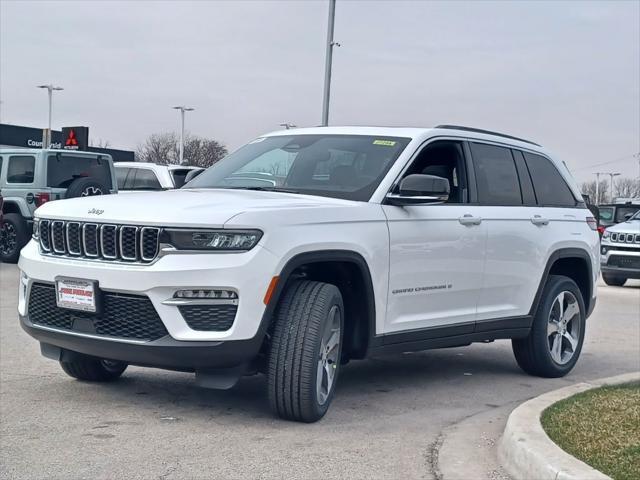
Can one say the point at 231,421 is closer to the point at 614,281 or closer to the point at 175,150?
the point at 614,281

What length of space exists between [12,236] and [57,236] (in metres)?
12.1

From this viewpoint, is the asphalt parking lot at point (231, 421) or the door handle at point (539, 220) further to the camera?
the door handle at point (539, 220)

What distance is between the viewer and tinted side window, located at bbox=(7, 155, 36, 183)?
688 inches

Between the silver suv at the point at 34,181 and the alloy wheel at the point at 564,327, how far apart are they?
10.7m

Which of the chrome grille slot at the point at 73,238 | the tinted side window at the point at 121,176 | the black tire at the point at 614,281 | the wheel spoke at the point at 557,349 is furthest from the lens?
the black tire at the point at 614,281

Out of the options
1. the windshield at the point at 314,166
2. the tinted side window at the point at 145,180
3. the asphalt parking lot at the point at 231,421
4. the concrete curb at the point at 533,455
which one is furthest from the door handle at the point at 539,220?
the tinted side window at the point at 145,180

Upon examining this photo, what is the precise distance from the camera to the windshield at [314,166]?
6398mm

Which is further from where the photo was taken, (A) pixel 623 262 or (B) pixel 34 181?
(A) pixel 623 262

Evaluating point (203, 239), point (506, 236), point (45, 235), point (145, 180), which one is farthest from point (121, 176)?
point (203, 239)

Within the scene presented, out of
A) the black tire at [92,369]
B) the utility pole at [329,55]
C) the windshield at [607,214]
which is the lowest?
the black tire at [92,369]

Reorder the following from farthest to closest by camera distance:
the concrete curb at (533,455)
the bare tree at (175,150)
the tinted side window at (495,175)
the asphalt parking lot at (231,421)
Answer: the bare tree at (175,150), the tinted side window at (495,175), the asphalt parking lot at (231,421), the concrete curb at (533,455)

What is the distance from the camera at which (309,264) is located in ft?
19.3

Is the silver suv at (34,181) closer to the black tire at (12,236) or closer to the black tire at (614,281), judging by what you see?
the black tire at (12,236)

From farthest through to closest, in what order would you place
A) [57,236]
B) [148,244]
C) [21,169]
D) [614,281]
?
[614,281] → [21,169] → [57,236] → [148,244]
